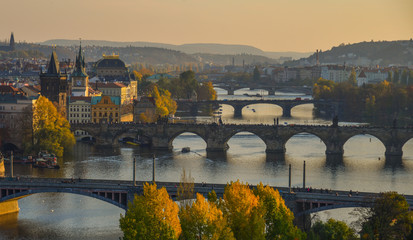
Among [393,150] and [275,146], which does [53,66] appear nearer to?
[275,146]

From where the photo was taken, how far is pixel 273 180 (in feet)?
202

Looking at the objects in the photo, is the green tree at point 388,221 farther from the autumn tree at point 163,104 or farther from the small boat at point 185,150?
the autumn tree at point 163,104

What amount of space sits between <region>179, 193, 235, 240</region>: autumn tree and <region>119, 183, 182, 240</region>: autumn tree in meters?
0.37

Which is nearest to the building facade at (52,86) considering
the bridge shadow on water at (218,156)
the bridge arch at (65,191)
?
the bridge shadow on water at (218,156)

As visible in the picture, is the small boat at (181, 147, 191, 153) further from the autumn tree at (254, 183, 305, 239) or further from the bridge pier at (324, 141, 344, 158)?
the autumn tree at (254, 183, 305, 239)

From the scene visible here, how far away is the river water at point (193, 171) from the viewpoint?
4919 centimetres

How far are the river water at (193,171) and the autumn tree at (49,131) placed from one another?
122 cm

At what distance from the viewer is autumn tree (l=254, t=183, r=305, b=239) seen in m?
39.8

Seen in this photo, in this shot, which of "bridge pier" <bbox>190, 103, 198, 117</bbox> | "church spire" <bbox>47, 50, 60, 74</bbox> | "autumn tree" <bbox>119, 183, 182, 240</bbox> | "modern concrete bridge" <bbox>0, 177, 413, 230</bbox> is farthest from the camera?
"bridge pier" <bbox>190, 103, 198, 117</bbox>

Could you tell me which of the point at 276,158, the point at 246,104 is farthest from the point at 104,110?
the point at 246,104

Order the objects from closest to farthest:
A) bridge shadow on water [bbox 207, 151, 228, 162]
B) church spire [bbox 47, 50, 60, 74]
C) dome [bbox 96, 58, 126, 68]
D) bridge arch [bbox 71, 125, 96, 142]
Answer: bridge shadow on water [bbox 207, 151, 228, 162] → bridge arch [bbox 71, 125, 96, 142] → church spire [bbox 47, 50, 60, 74] → dome [bbox 96, 58, 126, 68]

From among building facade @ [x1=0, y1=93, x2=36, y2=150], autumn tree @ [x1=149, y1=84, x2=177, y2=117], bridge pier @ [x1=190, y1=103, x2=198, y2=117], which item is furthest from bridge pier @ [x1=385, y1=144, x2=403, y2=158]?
bridge pier @ [x1=190, y1=103, x2=198, y2=117]

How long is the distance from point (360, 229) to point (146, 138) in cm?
4149

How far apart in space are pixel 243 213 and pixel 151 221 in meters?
4.42
